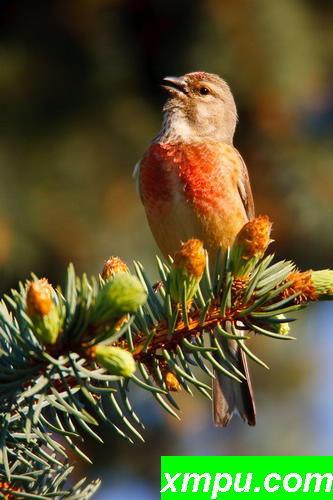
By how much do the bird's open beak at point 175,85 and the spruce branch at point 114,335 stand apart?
2.62 metres

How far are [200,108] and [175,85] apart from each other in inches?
8.9

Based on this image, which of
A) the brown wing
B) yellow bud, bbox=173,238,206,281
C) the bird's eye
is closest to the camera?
yellow bud, bbox=173,238,206,281

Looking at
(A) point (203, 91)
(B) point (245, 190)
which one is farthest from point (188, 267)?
(A) point (203, 91)

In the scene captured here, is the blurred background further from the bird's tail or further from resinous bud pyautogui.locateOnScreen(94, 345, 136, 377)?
resinous bud pyautogui.locateOnScreen(94, 345, 136, 377)

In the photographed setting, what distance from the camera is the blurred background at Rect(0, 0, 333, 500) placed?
4.38 m

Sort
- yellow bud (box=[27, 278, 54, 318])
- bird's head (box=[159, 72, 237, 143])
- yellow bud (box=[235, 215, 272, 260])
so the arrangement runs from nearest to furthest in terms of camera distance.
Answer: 1. yellow bud (box=[27, 278, 54, 318])
2. yellow bud (box=[235, 215, 272, 260])
3. bird's head (box=[159, 72, 237, 143])

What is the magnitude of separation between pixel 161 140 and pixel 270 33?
975 mm

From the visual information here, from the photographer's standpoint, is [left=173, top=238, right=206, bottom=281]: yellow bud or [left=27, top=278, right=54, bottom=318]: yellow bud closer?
[left=27, top=278, right=54, bottom=318]: yellow bud

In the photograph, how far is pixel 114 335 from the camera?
165 centimetres

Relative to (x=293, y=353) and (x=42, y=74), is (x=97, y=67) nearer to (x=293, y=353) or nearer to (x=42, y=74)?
(x=42, y=74)

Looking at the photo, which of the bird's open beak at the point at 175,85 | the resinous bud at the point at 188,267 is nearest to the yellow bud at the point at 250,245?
the resinous bud at the point at 188,267

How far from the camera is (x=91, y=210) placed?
4465mm

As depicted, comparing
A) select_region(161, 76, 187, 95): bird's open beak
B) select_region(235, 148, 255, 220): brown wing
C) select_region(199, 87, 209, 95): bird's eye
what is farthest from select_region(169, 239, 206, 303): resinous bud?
select_region(199, 87, 209, 95): bird's eye

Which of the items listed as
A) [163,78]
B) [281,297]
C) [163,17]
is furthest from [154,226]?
[281,297]
